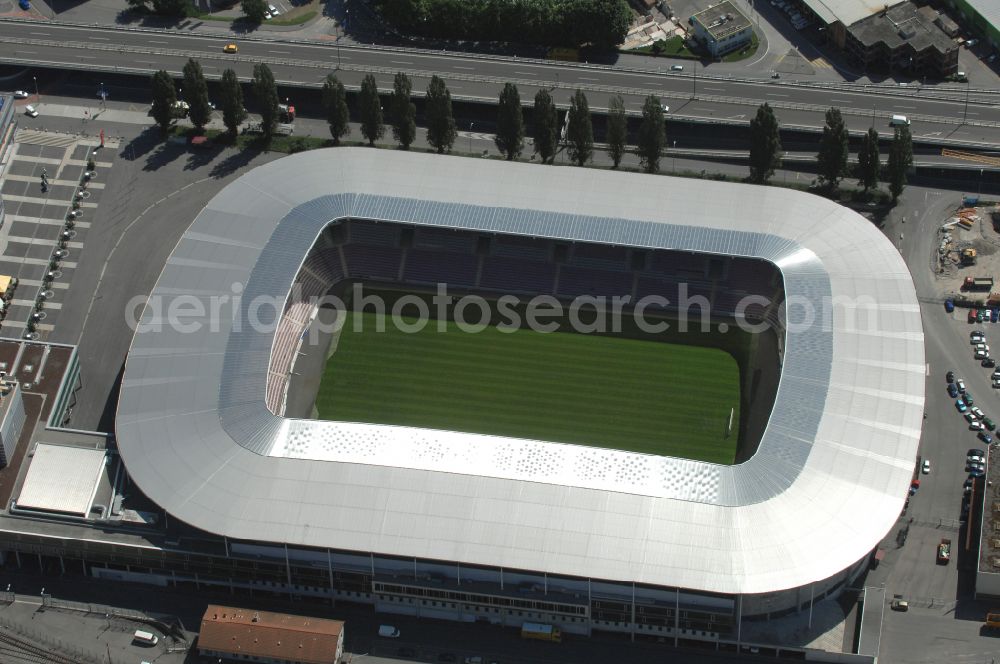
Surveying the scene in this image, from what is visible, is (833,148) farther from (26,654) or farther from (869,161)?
(26,654)

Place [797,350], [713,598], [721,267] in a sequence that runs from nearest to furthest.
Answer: [713,598]
[797,350]
[721,267]

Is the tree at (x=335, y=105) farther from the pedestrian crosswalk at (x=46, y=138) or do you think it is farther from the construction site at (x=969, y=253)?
the construction site at (x=969, y=253)

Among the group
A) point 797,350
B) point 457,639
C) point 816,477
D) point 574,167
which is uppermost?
point 574,167

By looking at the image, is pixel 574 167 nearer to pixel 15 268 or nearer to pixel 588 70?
Answer: pixel 588 70

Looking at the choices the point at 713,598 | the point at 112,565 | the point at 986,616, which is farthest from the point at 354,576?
the point at 986,616

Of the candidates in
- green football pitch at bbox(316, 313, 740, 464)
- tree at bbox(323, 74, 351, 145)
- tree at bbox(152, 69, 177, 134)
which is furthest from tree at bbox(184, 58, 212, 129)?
green football pitch at bbox(316, 313, 740, 464)

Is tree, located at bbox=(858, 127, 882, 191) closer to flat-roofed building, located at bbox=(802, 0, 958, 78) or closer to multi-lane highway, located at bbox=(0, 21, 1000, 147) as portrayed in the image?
multi-lane highway, located at bbox=(0, 21, 1000, 147)
